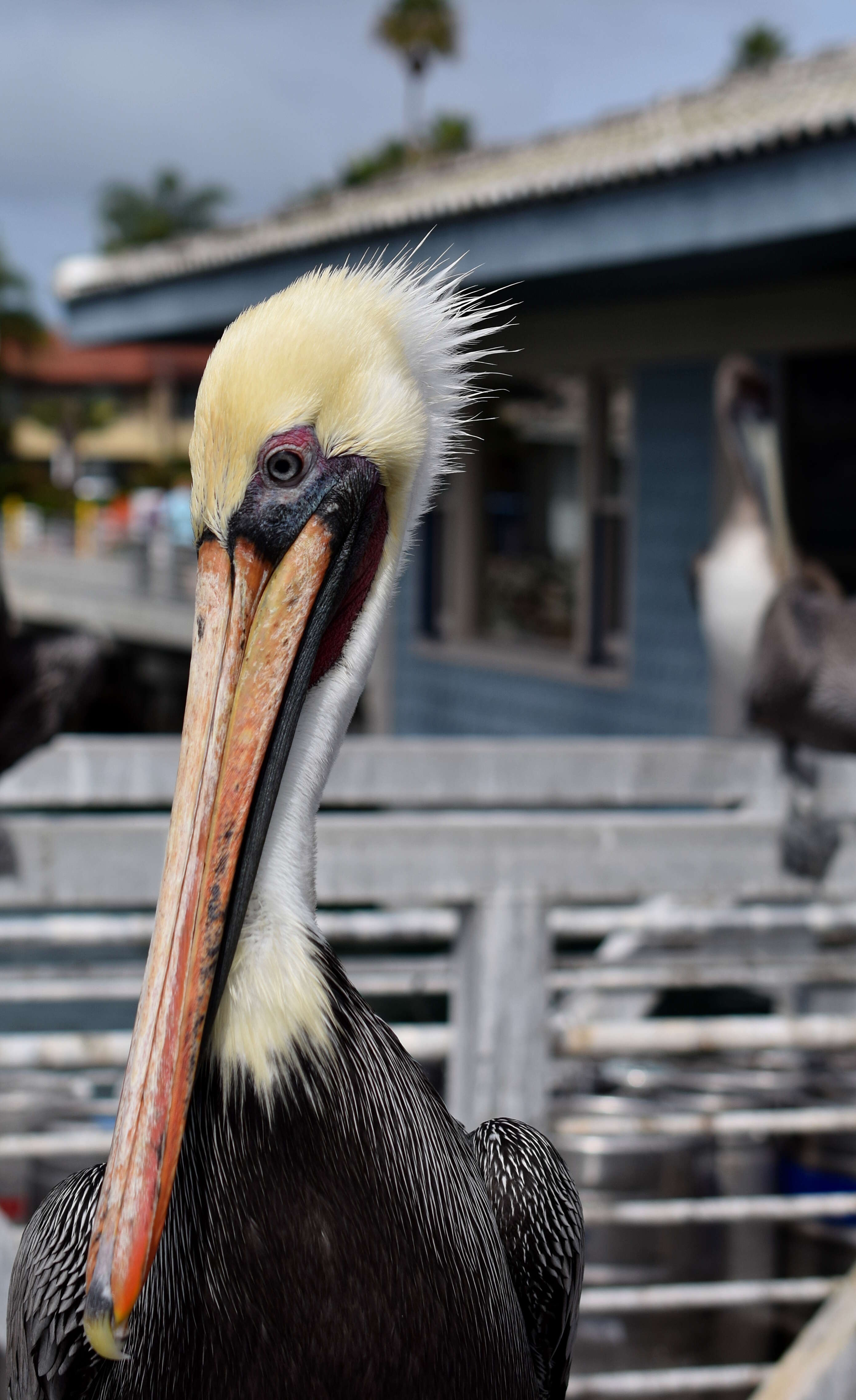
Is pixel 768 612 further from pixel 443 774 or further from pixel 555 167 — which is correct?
pixel 555 167

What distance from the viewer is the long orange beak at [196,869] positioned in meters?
1.20

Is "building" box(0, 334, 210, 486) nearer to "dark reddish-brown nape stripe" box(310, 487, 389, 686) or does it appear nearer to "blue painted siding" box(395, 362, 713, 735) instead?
"blue painted siding" box(395, 362, 713, 735)

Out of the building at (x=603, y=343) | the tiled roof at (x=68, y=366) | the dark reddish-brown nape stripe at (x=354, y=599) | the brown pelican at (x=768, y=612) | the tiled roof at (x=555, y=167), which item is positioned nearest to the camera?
the dark reddish-brown nape stripe at (x=354, y=599)

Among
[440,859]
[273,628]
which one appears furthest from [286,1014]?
[440,859]

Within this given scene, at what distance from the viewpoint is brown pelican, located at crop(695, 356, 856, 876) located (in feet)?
16.6

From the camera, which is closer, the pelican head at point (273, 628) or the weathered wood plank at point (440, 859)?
the pelican head at point (273, 628)

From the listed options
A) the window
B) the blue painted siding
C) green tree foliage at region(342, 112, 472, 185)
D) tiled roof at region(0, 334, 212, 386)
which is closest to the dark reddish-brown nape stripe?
the blue painted siding

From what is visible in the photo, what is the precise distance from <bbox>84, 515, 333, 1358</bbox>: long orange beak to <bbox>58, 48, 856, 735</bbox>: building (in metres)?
4.44

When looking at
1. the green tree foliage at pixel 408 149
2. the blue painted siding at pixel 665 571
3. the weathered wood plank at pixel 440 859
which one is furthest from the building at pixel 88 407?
the weathered wood plank at pixel 440 859

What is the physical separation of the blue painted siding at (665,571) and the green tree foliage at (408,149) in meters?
30.7

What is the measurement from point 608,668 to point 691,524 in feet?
3.95

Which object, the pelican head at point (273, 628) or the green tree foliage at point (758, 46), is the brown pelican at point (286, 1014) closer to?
the pelican head at point (273, 628)

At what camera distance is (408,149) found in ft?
129

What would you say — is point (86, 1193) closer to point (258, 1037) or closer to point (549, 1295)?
point (258, 1037)
